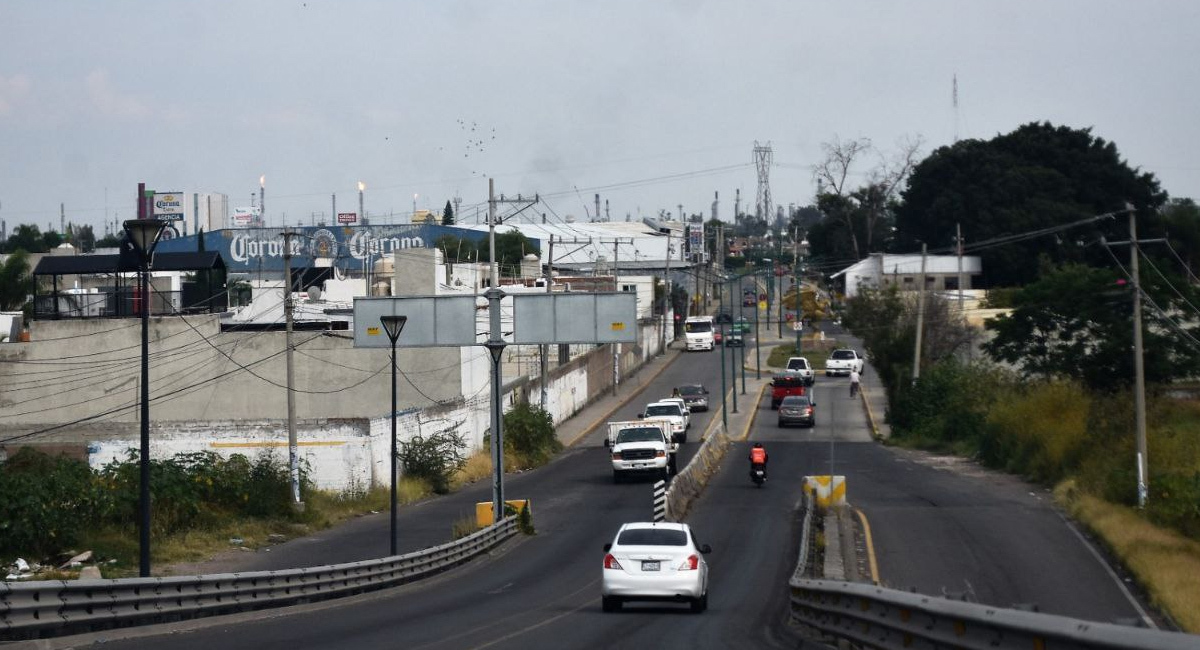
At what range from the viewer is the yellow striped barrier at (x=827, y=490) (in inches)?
1469

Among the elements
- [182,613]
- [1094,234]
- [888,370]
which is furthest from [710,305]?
[182,613]

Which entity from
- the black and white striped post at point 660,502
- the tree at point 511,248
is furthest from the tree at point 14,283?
the black and white striped post at point 660,502

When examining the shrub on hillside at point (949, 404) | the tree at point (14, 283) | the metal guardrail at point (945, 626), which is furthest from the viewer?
the tree at point (14, 283)

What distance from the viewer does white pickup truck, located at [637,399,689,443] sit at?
59.3 m

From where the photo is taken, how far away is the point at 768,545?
32125 millimetres

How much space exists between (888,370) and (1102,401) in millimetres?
24657

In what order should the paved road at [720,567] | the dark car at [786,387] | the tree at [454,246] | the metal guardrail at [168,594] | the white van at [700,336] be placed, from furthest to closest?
the tree at [454,246] → the white van at [700,336] → the dark car at [786,387] → the paved road at [720,567] → the metal guardrail at [168,594]

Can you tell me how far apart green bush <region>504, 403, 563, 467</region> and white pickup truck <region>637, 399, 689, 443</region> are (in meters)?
5.53

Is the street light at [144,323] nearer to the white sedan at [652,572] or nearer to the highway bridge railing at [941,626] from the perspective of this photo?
the white sedan at [652,572]

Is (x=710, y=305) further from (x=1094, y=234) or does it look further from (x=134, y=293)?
(x=134, y=293)

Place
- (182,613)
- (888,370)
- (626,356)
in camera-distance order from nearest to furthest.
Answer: (182,613), (888,370), (626,356)

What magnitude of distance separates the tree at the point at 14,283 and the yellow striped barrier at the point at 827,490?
68.7 m

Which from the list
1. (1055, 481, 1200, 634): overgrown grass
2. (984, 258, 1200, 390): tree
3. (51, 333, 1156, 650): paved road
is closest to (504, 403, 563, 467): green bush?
(51, 333, 1156, 650): paved road

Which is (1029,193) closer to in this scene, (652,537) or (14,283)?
(14,283)
